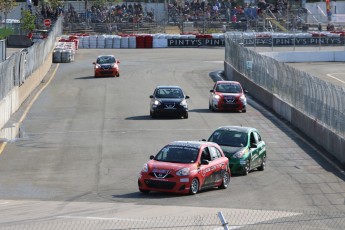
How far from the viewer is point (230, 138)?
2772 cm

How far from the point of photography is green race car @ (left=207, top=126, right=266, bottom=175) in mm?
26703

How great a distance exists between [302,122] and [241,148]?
1085cm

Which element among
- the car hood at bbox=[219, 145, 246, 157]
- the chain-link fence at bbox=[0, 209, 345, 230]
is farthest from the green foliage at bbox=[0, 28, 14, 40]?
the chain-link fence at bbox=[0, 209, 345, 230]

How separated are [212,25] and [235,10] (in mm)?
5059

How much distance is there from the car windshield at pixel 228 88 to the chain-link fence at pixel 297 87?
192 centimetres

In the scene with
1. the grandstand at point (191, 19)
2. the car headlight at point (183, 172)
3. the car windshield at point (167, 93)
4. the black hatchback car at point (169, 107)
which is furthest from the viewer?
the grandstand at point (191, 19)

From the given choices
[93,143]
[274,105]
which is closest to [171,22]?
[274,105]

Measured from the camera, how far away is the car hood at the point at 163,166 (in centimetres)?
2273

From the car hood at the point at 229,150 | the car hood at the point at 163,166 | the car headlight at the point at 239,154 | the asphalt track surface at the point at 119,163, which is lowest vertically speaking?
the asphalt track surface at the point at 119,163

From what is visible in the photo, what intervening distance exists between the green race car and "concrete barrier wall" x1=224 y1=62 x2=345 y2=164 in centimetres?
307

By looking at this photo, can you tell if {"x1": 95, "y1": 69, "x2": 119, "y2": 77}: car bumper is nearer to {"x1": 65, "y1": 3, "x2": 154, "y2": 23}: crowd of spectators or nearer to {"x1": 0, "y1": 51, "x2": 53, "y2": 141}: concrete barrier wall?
{"x1": 0, "y1": 51, "x2": 53, "y2": 141}: concrete barrier wall

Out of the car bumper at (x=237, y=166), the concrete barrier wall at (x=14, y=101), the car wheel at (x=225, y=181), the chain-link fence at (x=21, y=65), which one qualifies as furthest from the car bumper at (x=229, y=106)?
the car wheel at (x=225, y=181)

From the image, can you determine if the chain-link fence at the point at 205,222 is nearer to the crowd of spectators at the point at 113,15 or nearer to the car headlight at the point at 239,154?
the car headlight at the point at 239,154

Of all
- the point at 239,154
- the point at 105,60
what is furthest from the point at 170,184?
the point at 105,60
